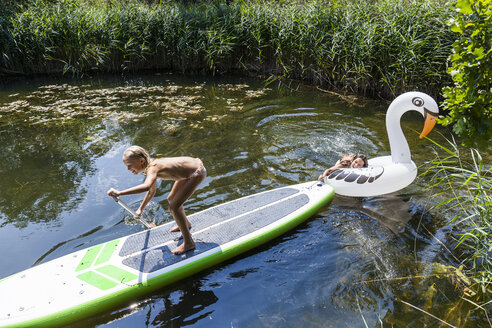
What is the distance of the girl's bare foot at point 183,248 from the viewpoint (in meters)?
3.92

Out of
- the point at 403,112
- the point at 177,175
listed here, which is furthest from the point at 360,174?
the point at 177,175

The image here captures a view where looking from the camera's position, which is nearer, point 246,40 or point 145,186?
point 145,186

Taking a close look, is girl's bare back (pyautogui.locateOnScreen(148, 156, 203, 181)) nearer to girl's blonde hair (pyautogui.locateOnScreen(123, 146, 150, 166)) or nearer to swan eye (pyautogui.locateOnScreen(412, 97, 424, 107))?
girl's blonde hair (pyautogui.locateOnScreen(123, 146, 150, 166))

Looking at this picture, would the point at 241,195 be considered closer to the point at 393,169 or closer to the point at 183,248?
the point at 183,248

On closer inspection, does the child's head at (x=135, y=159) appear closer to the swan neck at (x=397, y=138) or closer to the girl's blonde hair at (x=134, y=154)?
the girl's blonde hair at (x=134, y=154)

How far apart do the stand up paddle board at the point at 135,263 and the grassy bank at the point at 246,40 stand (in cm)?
507

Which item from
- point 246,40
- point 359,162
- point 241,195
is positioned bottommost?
point 241,195

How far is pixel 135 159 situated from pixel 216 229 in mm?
1354

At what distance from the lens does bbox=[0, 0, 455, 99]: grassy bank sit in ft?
26.9

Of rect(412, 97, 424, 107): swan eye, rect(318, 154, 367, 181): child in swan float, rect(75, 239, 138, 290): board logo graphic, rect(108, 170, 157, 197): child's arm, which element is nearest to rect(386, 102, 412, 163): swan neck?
rect(412, 97, 424, 107): swan eye

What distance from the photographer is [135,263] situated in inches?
149

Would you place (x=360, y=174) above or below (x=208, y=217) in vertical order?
above

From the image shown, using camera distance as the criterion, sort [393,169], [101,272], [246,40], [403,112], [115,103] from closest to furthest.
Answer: [101,272] → [393,169] → [403,112] → [115,103] → [246,40]

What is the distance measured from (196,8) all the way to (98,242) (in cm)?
1005
